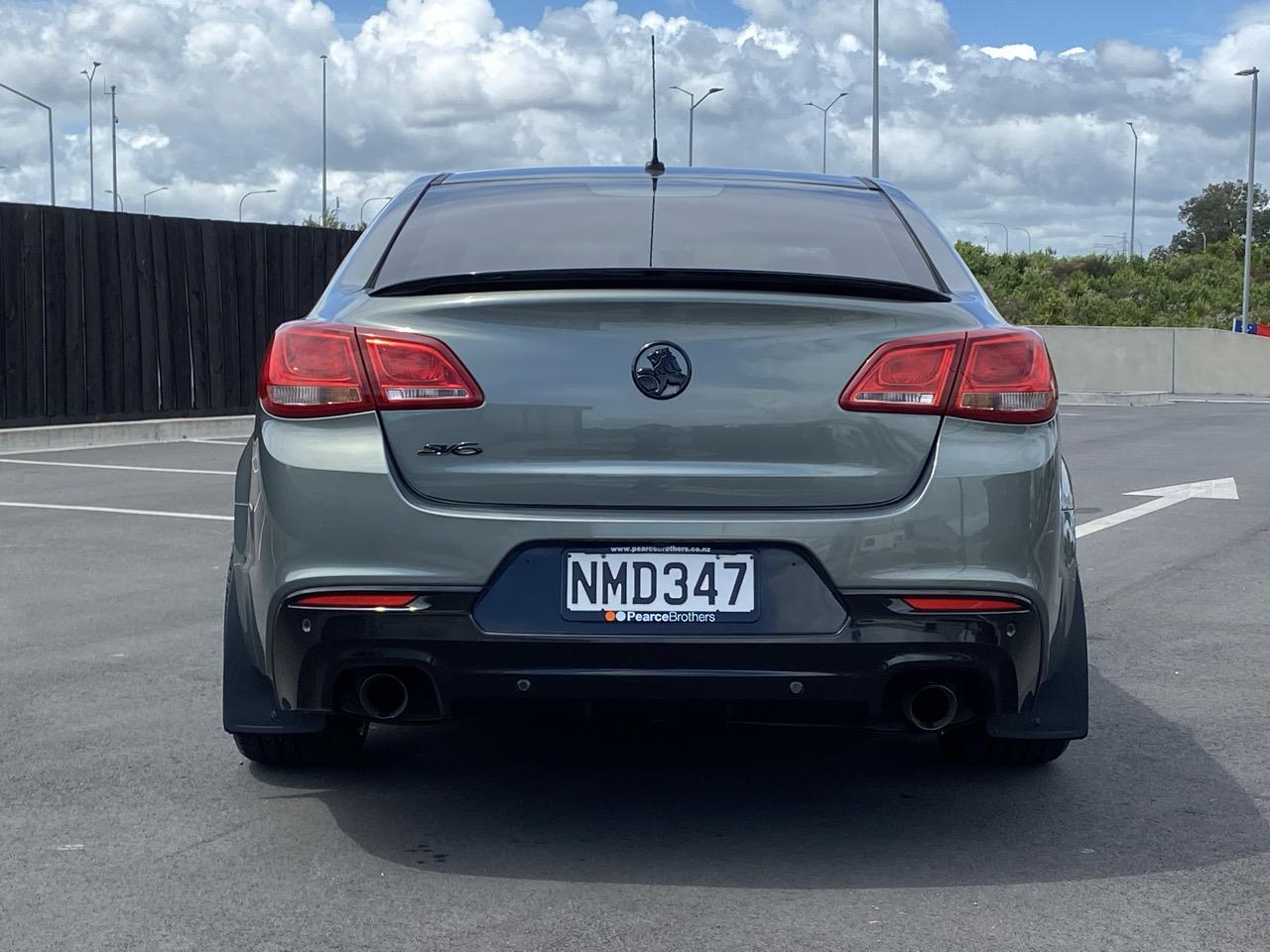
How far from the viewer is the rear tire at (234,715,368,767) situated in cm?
442

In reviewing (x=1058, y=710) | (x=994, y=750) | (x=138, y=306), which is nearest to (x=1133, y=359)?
(x=138, y=306)

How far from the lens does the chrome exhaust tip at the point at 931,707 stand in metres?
3.75

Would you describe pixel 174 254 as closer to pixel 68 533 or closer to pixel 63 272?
pixel 63 272

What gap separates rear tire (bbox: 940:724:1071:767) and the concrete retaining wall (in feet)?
110

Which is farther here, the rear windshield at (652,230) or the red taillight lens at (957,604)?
the rear windshield at (652,230)

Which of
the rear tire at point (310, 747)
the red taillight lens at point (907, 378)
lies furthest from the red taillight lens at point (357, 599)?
the red taillight lens at point (907, 378)

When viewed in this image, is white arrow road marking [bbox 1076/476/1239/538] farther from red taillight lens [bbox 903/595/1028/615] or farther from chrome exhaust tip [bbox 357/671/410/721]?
chrome exhaust tip [bbox 357/671/410/721]

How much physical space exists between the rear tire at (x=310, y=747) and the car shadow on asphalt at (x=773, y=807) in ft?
0.18

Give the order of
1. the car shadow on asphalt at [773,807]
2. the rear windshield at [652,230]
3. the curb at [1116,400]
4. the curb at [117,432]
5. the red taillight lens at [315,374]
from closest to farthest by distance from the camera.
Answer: the red taillight lens at [315,374], the car shadow on asphalt at [773,807], the rear windshield at [652,230], the curb at [117,432], the curb at [1116,400]

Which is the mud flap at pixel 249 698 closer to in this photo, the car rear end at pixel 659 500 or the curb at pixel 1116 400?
the car rear end at pixel 659 500

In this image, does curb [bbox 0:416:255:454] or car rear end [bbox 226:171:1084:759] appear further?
curb [bbox 0:416:255:454]

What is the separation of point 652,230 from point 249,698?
58.0 inches

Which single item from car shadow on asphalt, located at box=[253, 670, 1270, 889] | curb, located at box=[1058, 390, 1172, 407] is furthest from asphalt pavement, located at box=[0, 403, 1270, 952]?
curb, located at box=[1058, 390, 1172, 407]

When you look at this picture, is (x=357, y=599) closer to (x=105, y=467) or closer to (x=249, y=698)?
(x=249, y=698)
